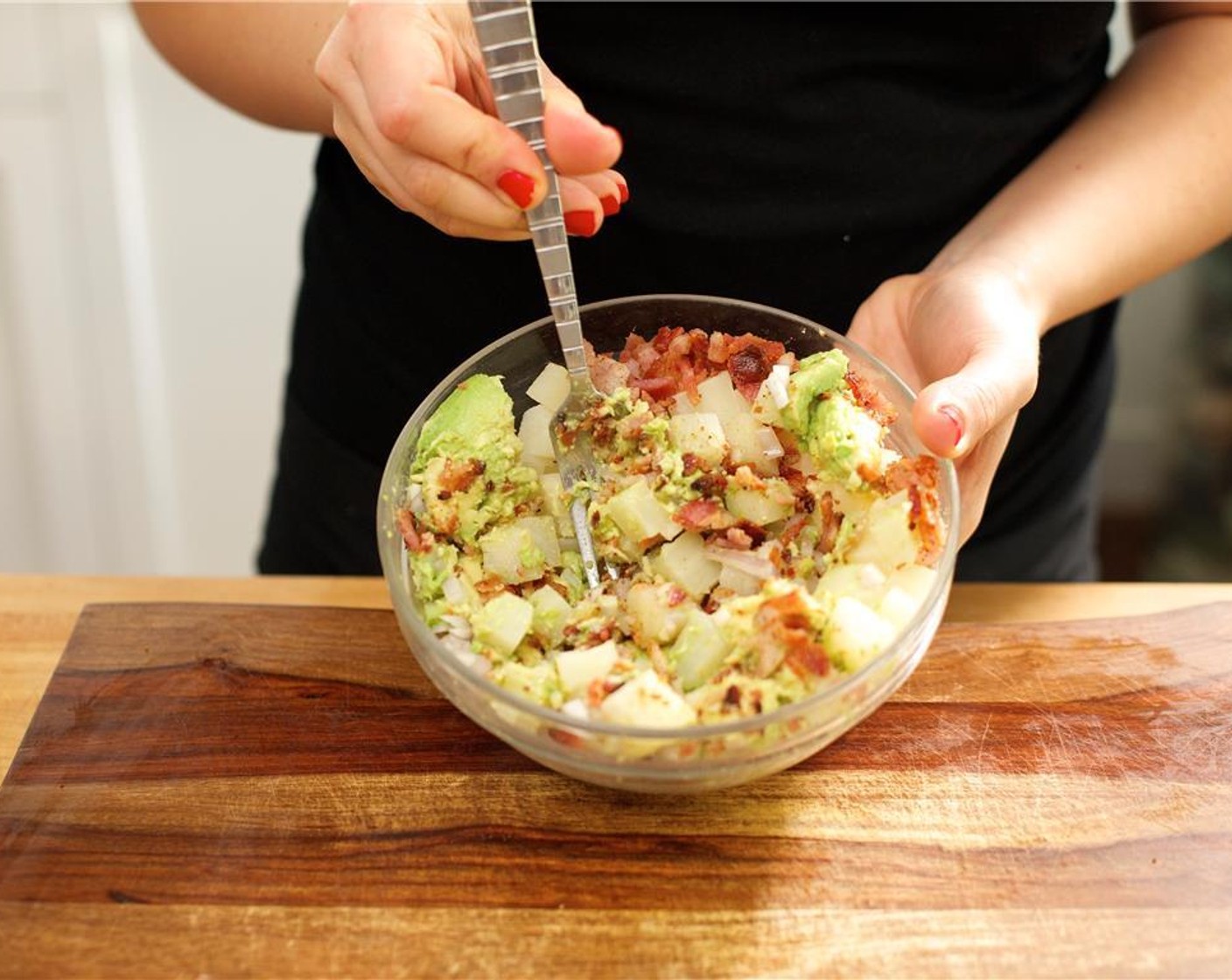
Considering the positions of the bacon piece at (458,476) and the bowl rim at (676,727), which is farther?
the bacon piece at (458,476)

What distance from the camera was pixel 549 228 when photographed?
110cm

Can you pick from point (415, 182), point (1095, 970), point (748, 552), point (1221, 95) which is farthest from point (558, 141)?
point (1221, 95)

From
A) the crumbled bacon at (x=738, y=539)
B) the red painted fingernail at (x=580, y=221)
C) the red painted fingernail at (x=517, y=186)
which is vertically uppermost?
the red painted fingernail at (x=517, y=186)

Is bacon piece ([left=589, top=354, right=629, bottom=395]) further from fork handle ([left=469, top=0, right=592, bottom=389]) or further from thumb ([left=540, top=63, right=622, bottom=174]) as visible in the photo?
thumb ([left=540, top=63, right=622, bottom=174])

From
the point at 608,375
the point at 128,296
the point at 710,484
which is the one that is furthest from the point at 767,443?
the point at 128,296

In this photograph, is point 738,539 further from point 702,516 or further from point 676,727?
point 676,727

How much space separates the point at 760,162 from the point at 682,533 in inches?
22.3

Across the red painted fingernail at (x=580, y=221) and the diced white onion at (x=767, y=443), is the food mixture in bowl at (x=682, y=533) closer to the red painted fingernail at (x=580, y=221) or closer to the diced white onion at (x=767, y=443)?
the diced white onion at (x=767, y=443)

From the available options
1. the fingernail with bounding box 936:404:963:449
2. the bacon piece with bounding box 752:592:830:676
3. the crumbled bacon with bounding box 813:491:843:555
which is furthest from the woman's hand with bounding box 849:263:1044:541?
the bacon piece with bounding box 752:592:830:676

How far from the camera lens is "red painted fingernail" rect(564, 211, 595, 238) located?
1153mm

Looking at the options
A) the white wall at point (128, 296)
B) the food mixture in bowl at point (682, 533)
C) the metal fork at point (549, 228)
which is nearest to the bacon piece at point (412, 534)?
the food mixture in bowl at point (682, 533)

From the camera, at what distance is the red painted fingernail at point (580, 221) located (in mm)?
1153

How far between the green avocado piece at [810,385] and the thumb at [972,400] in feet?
0.28

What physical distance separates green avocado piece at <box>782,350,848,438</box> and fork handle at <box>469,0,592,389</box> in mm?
206
